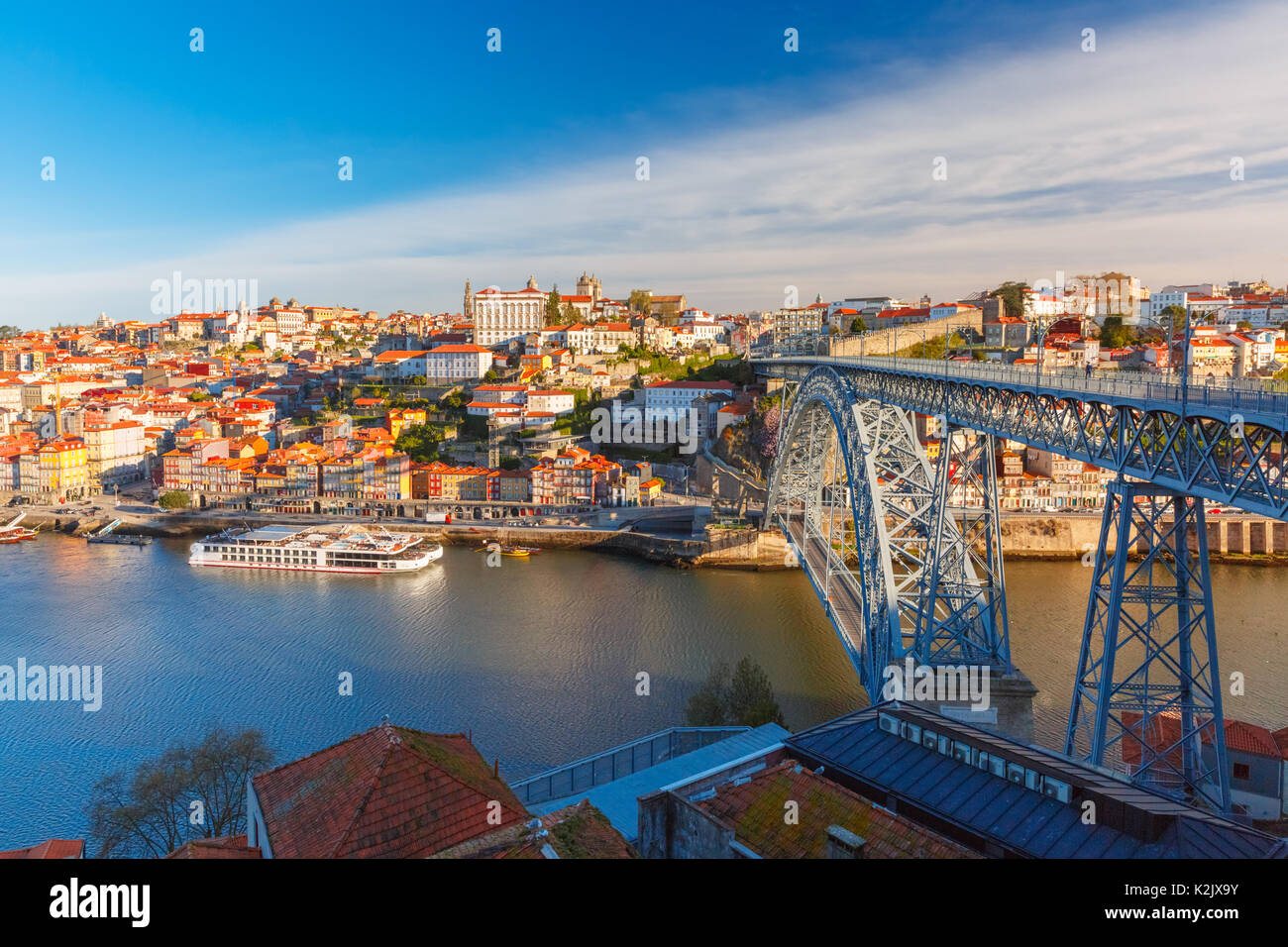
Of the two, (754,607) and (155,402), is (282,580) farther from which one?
(155,402)

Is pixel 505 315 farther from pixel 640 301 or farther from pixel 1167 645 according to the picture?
pixel 1167 645

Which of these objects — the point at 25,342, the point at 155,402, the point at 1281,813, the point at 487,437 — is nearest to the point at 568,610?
the point at 1281,813

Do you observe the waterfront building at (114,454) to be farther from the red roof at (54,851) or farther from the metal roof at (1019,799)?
the metal roof at (1019,799)

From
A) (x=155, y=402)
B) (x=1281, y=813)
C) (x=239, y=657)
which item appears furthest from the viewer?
(x=155, y=402)

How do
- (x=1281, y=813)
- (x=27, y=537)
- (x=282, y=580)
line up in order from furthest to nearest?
(x=27, y=537) → (x=282, y=580) → (x=1281, y=813)

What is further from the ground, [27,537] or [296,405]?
[296,405]

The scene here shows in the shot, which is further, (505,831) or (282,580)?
(282,580)
